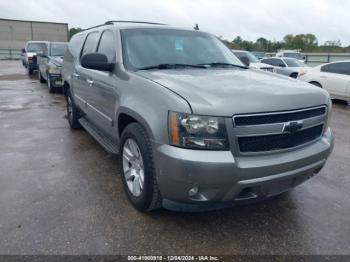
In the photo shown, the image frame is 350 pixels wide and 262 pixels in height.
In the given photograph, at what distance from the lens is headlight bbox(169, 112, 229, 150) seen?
2.32 meters

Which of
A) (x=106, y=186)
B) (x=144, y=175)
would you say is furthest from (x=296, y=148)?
(x=106, y=186)

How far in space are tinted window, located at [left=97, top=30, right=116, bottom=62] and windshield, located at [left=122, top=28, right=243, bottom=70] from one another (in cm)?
20

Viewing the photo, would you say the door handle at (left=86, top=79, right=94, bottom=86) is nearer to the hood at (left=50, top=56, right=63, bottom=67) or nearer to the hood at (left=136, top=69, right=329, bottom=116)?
the hood at (left=136, top=69, right=329, bottom=116)

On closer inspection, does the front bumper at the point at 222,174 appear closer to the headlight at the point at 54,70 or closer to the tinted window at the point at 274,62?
the headlight at the point at 54,70

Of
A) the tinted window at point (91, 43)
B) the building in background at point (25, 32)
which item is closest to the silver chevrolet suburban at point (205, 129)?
the tinted window at point (91, 43)

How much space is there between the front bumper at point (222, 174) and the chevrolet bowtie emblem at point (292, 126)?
20 cm

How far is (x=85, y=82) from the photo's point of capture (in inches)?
182

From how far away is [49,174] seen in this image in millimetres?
3934

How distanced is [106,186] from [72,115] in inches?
110

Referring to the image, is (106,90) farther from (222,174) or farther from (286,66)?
(286,66)

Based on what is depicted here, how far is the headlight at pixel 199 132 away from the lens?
2316 millimetres

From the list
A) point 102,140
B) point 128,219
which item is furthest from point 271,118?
point 102,140

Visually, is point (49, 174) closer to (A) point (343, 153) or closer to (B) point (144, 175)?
(B) point (144, 175)

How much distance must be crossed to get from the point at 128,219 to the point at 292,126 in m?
1.70
